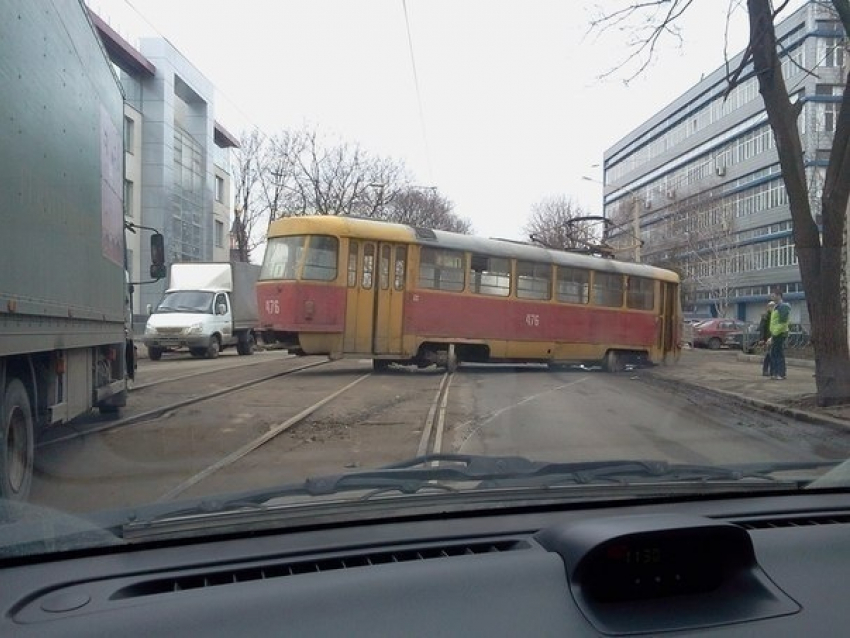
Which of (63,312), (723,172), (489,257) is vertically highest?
(723,172)

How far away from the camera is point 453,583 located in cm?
224

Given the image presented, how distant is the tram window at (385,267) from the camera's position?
1561cm

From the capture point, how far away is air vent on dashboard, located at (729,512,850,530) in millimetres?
2850

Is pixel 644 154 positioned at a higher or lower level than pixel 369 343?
higher

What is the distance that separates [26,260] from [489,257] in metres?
12.6

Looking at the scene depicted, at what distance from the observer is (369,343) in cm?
1567

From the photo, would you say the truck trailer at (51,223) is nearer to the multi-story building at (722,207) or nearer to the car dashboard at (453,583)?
the car dashboard at (453,583)

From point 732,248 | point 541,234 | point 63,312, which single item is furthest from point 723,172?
point 63,312

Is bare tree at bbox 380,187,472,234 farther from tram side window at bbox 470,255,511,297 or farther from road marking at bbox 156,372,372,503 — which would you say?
road marking at bbox 156,372,372,503

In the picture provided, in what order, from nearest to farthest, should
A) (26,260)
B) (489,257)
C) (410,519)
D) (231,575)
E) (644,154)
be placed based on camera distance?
1. (231,575)
2. (410,519)
3. (26,260)
4. (489,257)
5. (644,154)

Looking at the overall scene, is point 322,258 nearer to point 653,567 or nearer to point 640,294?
point 640,294

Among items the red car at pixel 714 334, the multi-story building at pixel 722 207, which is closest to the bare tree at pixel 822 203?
the red car at pixel 714 334

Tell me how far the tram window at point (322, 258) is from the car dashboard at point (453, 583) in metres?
12.6

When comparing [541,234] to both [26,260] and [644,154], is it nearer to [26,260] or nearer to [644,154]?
[644,154]
